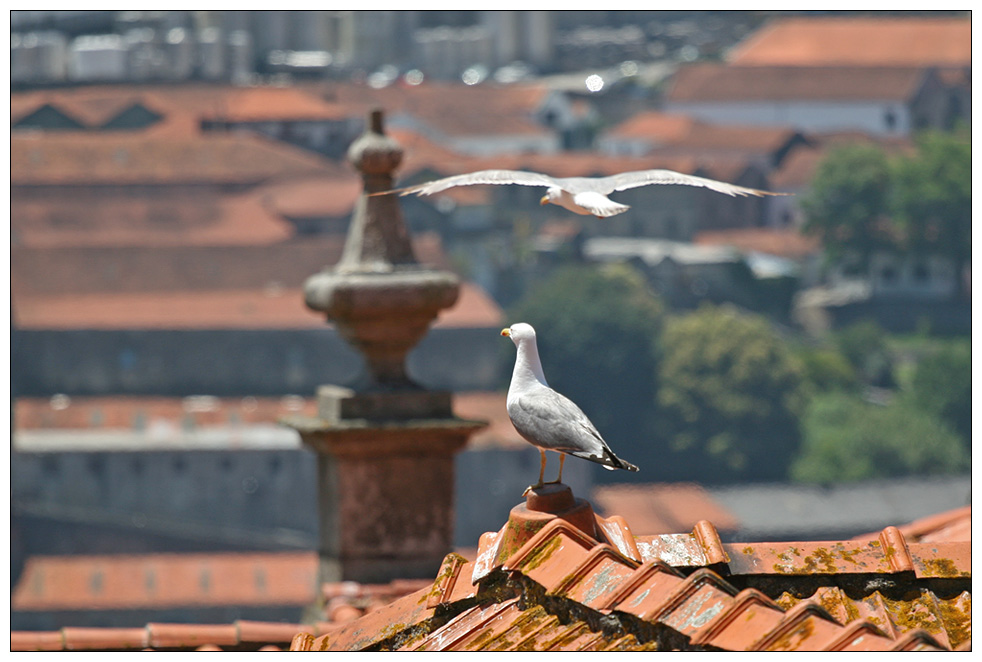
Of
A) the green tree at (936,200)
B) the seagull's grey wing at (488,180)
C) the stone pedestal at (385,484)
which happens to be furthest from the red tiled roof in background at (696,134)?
the seagull's grey wing at (488,180)

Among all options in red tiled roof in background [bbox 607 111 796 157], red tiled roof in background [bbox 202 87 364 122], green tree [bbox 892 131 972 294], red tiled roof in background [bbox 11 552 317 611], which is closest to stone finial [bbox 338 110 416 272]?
red tiled roof in background [bbox 11 552 317 611]

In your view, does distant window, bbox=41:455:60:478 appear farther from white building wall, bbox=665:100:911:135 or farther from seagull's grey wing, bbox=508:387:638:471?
white building wall, bbox=665:100:911:135

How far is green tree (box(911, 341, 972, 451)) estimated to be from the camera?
73.8 meters

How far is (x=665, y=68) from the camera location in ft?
388

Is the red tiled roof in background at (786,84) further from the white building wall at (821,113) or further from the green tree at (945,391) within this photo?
the green tree at (945,391)

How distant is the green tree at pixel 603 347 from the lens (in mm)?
71938

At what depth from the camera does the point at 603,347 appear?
242 feet

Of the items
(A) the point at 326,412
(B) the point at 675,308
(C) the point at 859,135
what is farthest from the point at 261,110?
(A) the point at 326,412

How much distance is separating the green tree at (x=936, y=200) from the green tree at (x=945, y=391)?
13139mm

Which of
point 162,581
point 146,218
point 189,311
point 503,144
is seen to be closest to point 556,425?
point 162,581

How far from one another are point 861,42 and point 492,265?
141 ft

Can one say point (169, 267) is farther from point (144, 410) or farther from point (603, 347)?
point (603, 347)
